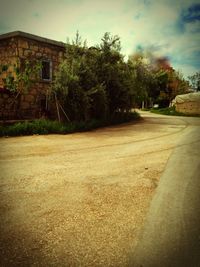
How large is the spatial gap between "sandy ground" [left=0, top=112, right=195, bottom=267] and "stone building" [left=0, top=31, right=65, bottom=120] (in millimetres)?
5742

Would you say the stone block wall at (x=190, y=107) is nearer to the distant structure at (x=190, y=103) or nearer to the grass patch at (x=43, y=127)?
the distant structure at (x=190, y=103)

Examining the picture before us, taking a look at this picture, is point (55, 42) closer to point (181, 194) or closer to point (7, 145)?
point (7, 145)

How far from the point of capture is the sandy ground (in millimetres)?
1899

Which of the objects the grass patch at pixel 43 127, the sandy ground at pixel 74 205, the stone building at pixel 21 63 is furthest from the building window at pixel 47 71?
the sandy ground at pixel 74 205

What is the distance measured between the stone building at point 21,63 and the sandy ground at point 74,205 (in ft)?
18.8

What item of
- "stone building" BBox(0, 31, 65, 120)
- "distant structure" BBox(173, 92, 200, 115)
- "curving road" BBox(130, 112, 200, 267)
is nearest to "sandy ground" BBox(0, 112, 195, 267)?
"curving road" BBox(130, 112, 200, 267)

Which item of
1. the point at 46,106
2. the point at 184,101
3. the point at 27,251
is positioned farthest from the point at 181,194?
A: the point at 184,101

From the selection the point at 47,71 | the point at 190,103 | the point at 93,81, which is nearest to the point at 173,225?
the point at 93,81

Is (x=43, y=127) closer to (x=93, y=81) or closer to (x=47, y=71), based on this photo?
(x=93, y=81)

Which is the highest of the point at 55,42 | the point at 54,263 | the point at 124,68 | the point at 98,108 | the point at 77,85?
the point at 55,42

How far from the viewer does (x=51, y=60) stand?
12.6 meters

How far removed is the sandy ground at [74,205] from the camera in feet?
6.23

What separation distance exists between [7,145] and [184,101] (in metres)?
16.8

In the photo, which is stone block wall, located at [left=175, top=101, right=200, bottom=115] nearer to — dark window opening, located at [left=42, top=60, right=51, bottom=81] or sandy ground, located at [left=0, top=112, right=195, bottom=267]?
dark window opening, located at [left=42, top=60, right=51, bottom=81]
